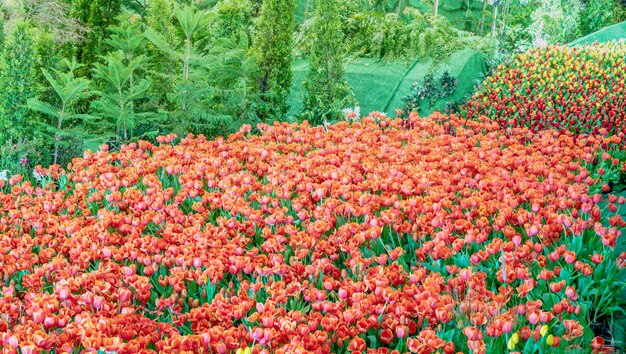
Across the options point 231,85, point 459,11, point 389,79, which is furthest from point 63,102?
point 459,11

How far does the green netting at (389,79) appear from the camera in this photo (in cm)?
892

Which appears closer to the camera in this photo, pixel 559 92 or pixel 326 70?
pixel 326 70

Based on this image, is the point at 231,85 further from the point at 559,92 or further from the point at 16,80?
the point at 559,92

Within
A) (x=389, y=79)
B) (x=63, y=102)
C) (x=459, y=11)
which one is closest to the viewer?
(x=63, y=102)

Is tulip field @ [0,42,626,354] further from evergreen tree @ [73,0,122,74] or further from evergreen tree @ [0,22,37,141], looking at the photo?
evergreen tree @ [73,0,122,74]

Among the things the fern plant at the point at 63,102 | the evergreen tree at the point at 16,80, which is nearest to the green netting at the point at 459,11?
the evergreen tree at the point at 16,80

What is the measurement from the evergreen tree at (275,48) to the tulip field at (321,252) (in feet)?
4.40

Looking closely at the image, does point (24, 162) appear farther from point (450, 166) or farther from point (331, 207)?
point (450, 166)

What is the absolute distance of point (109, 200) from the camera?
14.5ft

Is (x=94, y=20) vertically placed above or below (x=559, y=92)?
above

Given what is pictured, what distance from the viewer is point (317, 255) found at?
3.63 metres

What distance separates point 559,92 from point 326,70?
9.53ft

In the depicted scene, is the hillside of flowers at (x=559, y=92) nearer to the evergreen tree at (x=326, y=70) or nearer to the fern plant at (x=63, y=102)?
the evergreen tree at (x=326, y=70)

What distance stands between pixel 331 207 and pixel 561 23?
10688 mm
